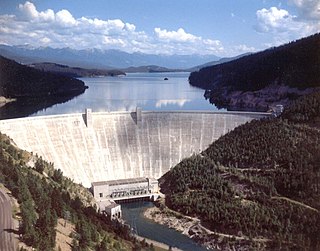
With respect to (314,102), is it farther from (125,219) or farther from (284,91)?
(284,91)

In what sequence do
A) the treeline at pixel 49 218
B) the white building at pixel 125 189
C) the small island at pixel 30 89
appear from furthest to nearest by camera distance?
the small island at pixel 30 89 → the white building at pixel 125 189 → the treeline at pixel 49 218

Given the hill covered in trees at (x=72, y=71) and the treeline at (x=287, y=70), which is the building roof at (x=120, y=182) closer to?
the treeline at (x=287, y=70)

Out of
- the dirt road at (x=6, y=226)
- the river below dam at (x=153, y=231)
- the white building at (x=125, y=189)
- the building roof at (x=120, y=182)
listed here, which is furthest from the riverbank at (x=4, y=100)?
the dirt road at (x=6, y=226)

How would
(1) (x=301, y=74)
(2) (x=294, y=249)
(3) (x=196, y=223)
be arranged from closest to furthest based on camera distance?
(2) (x=294, y=249) → (3) (x=196, y=223) → (1) (x=301, y=74)

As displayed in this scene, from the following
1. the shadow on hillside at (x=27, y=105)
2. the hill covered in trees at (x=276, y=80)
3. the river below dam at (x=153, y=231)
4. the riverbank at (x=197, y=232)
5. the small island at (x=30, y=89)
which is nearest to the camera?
the riverbank at (x=197, y=232)

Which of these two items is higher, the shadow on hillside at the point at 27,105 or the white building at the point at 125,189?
the shadow on hillside at the point at 27,105

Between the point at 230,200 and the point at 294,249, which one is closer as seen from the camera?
the point at 294,249

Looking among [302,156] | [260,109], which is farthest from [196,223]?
[260,109]
